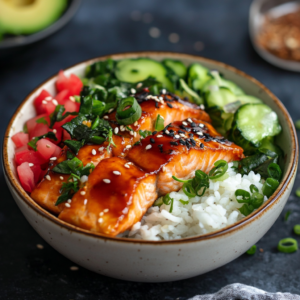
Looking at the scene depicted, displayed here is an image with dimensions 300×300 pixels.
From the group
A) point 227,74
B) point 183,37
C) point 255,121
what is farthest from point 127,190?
point 183,37

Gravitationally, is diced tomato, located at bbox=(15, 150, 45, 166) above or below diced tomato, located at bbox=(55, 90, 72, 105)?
below

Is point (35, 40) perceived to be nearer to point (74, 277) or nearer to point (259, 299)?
point (74, 277)

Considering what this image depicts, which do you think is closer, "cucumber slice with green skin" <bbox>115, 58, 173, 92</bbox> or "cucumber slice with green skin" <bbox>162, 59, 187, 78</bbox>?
"cucumber slice with green skin" <bbox>115, 58, 173, 92</bbox>

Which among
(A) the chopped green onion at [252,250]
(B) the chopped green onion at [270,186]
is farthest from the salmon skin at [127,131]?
(A) the chopped green onion at [252,250]

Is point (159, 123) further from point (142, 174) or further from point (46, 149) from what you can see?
point (46, 149)

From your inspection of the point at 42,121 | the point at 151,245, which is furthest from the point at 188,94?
the point at 151,245

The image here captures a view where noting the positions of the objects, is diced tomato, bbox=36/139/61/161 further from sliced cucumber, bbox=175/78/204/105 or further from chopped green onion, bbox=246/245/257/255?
chopped green onion, bbox=246/245/257/255

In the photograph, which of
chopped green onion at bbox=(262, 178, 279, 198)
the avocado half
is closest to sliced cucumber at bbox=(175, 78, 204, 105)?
chopped green onion at bbox=(262, 178, 279, 198)

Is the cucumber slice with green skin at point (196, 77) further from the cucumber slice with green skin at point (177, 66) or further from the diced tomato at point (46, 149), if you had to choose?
the diced tomato at point (46, 149)
